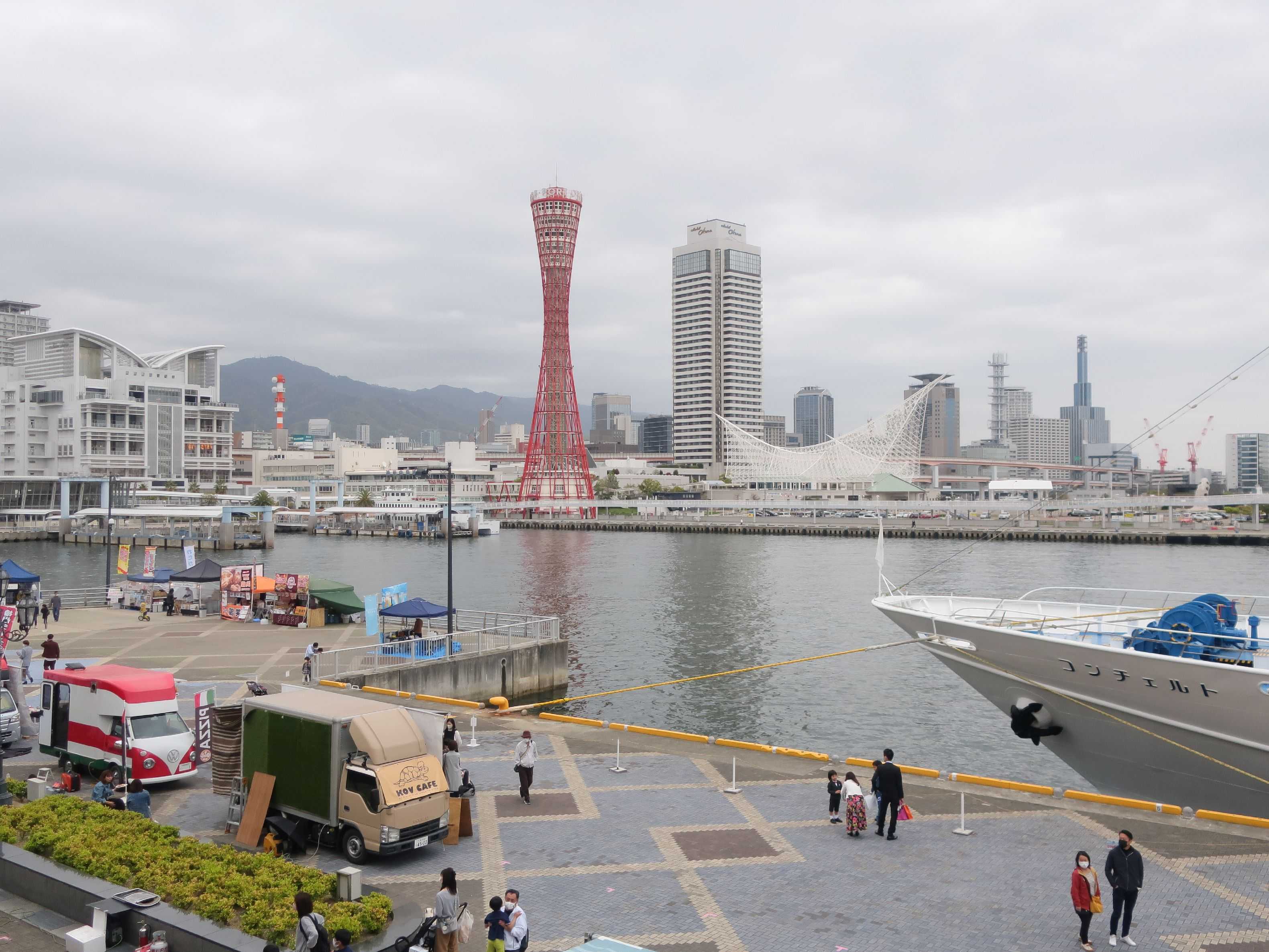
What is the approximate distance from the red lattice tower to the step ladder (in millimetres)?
99376

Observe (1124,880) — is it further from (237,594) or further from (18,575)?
(18,575)

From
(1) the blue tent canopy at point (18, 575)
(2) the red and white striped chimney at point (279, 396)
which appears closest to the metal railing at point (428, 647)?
(1) the blue tent canopy at point (18, 575)

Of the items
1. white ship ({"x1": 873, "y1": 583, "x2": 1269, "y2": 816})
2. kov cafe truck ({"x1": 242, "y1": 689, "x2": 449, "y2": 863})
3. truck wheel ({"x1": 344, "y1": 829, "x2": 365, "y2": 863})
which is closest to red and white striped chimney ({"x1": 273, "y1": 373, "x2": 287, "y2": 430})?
white ship ({"x1": 873, "y1": 583, "x2": 1269, "y2": 816})

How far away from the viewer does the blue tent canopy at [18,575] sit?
32772 millimetres

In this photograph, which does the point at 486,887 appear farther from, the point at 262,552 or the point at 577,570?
the point at 262,552

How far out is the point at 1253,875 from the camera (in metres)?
10.4

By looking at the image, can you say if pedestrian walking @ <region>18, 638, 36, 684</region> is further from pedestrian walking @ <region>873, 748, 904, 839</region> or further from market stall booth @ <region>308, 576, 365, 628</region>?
pedestrian walking @ <region>873, 748, 904, 839</region>

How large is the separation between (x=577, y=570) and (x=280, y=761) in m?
54.8

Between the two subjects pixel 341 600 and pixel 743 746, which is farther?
pixel 341 600

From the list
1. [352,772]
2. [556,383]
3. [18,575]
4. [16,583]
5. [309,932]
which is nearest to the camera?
[309,932]

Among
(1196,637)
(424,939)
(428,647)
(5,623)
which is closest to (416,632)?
(428,647)

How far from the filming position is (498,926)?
8336 mm

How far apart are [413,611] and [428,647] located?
Result: 2.08m

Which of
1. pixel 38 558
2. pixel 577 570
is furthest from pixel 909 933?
pixel 38 558
